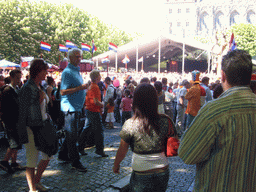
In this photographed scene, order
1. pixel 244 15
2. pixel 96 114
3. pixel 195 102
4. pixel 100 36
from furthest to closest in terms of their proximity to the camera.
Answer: pixel 244 15
pixel 100 36
pixel 195 102
pixel 96 114

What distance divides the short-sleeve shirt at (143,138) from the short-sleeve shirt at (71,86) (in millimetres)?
2144

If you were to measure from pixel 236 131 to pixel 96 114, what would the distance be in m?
4.05

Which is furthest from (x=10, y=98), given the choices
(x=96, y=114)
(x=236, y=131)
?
(x=236, y=131)

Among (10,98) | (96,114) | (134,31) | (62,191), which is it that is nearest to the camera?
(62,191)

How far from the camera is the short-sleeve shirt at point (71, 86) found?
169 inches

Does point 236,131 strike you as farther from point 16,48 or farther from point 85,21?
point 85,21

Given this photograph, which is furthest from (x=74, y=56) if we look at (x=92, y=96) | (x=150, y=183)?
Result: (x=150, y=183)

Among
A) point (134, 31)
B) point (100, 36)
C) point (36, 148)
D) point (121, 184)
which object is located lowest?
point (121, 184)

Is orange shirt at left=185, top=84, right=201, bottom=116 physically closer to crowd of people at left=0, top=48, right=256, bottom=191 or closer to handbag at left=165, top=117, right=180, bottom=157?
crowd of people at left=0, top=48, right=256, bottom=191

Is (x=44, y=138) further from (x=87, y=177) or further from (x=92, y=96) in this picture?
(x=92, y=96)

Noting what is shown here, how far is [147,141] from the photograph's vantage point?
2.32 meters

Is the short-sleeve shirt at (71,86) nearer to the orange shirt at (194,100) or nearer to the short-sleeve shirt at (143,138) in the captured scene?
the short-sleeve shirt at (143,138)

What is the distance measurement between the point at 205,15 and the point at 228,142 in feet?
320

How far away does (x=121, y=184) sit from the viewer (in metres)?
3.96
